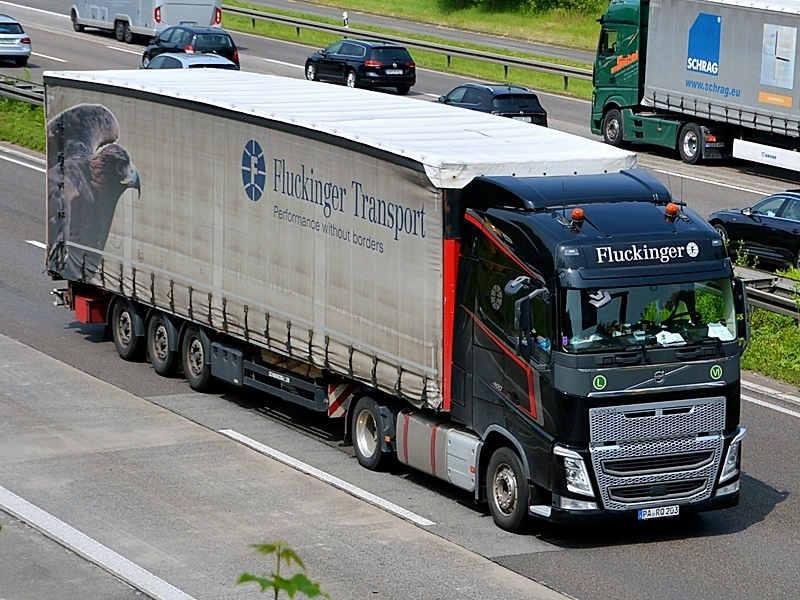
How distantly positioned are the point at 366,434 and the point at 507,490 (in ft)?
7.72

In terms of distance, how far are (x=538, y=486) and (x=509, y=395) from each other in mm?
831

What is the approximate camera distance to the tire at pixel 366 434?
14.8 m

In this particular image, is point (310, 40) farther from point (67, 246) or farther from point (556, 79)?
point (67, 246)

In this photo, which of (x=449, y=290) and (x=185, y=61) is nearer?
(x=449, y=290)

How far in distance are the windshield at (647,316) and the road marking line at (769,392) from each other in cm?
536

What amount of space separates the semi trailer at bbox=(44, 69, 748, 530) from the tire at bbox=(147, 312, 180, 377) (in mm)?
36

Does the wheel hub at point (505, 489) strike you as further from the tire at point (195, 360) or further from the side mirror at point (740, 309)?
the tire at point (195, 360)

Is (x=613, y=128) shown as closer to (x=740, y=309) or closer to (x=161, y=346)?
(x=161, y=346)

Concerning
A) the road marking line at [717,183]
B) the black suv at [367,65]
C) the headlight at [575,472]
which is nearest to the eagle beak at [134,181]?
the headlight at [575,472]

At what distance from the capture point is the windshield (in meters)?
12.4

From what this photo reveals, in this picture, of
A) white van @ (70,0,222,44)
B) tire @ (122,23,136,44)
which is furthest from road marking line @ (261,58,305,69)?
tire @ (122,23,136,44)

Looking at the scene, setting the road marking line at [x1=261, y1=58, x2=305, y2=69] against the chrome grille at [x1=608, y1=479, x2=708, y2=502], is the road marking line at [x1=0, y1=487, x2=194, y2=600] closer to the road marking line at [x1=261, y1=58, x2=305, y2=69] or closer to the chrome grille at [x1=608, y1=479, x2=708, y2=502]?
the chrome grille at [x1=608, y1=479, x2=708, y2=502]

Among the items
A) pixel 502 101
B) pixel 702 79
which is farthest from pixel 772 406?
pixel 502 101

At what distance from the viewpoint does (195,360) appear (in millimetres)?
17844
